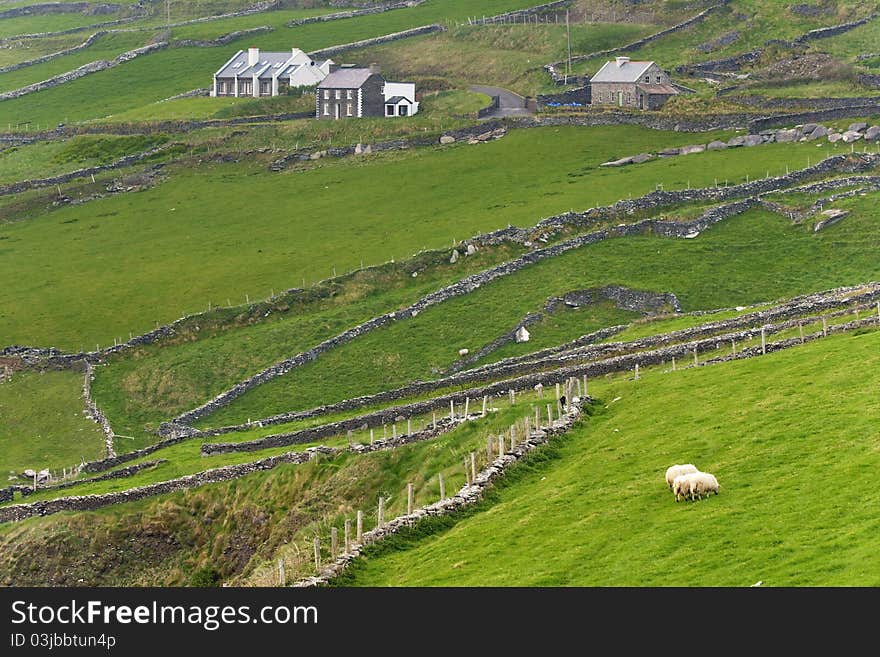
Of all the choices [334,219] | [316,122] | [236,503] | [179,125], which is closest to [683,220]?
[334,219]

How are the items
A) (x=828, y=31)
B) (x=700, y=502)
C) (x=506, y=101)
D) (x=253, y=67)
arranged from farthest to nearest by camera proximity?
(x=253, y=67) < (x=828, y=31) < (x=506, y=101) < (x=700, y=502)

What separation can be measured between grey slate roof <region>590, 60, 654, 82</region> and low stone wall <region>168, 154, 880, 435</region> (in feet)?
129

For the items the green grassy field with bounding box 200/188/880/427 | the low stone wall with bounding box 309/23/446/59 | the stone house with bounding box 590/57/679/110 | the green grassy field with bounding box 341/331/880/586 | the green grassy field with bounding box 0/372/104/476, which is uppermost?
the low stone wall with bounding box 309/23/446/59

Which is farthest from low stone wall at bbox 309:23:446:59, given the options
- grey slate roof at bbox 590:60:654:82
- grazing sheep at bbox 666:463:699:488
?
grazing sheep at bbox 666:463:699:488

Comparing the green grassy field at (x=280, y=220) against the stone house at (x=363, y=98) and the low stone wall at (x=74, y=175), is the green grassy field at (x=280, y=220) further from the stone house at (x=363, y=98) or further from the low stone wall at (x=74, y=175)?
the stone house at (x=363, y=98)

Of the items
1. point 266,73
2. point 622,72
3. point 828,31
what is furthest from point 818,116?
point 266,73

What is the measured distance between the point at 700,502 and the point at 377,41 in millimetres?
150596

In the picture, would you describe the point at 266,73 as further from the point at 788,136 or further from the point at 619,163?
the point at 788,136

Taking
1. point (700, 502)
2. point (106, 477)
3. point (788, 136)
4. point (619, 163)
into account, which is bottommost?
point (106, 477)

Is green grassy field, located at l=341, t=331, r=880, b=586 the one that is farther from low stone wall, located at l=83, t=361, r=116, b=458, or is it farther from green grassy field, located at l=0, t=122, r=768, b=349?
green grassy field, located at l=0, t=122, r=768, b=349

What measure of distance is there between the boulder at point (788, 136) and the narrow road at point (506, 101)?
3036 cm

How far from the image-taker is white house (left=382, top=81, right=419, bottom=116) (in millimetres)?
155000

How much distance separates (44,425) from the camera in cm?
Answer: 8556

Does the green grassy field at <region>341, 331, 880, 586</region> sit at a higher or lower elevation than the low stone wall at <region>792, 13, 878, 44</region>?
lower
